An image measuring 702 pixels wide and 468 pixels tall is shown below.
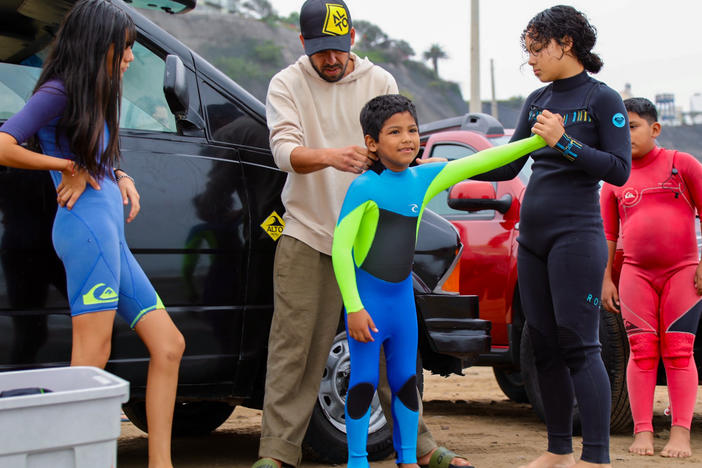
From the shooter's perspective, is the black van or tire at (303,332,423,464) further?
tire at (303,332,423,464)

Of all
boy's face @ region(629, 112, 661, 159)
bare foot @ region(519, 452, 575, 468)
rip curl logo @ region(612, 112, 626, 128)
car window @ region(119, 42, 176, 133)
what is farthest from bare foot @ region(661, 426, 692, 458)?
car window @ region(119, 42, 176, 133)

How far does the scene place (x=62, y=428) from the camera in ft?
7.27

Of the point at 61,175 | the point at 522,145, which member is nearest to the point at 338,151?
the point at 522,145

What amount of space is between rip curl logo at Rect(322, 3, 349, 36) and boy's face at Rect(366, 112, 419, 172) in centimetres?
50

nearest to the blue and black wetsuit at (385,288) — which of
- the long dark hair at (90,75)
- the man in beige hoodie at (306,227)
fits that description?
the man in beige hoodie at (306,227)

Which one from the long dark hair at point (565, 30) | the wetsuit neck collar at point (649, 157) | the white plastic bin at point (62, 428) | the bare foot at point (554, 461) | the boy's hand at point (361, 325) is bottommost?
the bare foot at point (554, 461)

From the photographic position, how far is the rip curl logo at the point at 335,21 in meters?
3.82

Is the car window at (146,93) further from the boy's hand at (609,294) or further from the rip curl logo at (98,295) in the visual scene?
the boy's hand at (609,294)

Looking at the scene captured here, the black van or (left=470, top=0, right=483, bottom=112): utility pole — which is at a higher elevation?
(left=470, top=0, right=483, bottom=112): utility pole

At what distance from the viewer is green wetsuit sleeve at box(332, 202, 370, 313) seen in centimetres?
349

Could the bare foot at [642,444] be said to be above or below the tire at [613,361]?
below

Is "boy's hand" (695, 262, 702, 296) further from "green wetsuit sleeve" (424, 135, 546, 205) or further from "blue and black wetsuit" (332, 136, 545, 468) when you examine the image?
"blue and black wetsuit" (332, 136, 545, 468)

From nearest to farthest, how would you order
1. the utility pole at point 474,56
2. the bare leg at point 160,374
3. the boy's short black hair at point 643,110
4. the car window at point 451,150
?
the bare leg at point 160,374
the boy's short black hair at point 643,110
the car window at point 451,150
the utility pole at point 474,56

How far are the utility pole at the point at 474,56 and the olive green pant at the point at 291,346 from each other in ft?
54.3
